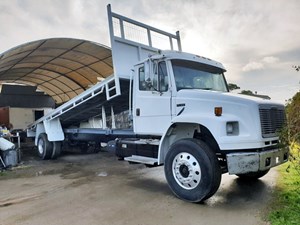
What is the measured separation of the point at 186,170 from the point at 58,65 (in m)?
8.95

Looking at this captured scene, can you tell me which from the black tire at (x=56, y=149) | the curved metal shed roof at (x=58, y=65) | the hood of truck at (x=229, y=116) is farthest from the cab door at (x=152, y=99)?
the black tire at (x=56, y=149)

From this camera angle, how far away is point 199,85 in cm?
517

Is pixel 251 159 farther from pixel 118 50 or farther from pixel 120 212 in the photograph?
pixel 118 50

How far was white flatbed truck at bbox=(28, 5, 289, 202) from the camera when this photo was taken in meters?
4.11

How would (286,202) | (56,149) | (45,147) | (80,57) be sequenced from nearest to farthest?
(286,202) < (45,147) < (56,149) < (80,57)

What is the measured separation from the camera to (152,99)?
530 cm

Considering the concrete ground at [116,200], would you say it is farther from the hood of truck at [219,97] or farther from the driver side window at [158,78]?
the driver side window at [158,78]

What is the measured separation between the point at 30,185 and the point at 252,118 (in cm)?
462

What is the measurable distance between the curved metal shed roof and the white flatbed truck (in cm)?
268

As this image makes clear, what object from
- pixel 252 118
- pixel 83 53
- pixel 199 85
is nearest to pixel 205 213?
pixel 252 118

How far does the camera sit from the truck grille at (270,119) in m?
4.17

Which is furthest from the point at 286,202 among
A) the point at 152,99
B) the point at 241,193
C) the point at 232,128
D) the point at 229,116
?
the point at 152,99

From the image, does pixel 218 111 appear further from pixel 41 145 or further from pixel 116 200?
pixel 41 145

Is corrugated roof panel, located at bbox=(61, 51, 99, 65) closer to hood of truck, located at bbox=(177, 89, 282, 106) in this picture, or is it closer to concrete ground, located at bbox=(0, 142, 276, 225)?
concrete ground, located at bbox=(0, 142, 276, 225)
